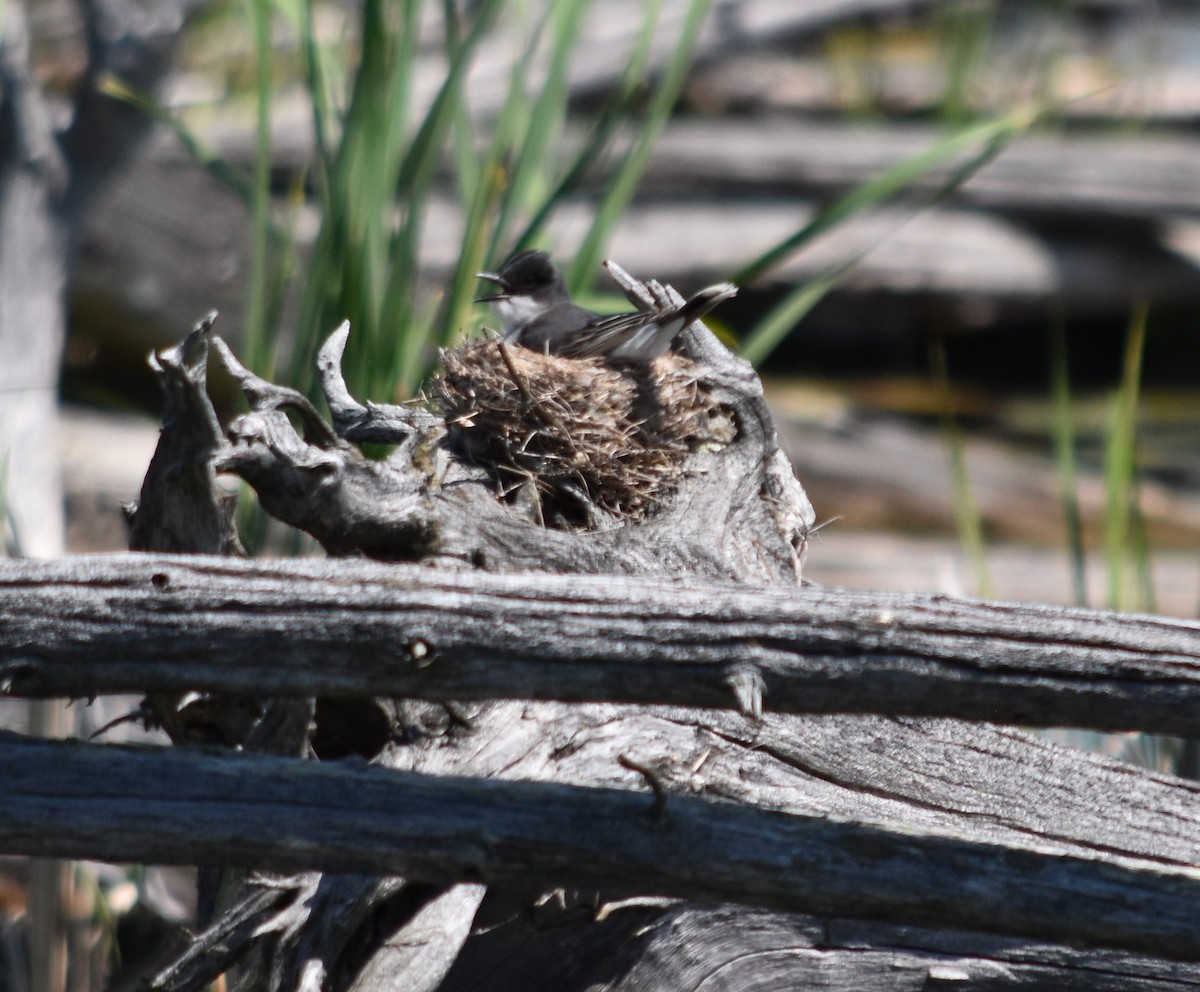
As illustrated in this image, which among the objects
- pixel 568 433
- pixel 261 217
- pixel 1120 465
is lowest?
pixel 568 433

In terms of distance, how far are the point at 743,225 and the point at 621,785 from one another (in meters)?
6.65

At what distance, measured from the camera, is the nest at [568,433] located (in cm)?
282

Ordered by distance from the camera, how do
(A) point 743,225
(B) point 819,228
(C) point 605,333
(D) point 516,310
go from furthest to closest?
(A) point 743,225 → (D) point 516,310 → (C) point 605,333 → (B) point 819,228

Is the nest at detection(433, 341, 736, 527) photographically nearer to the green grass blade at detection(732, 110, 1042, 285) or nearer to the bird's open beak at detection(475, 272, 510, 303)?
the green grass blade at detection(732, 110, 1042, 285)

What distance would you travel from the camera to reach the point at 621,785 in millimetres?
2357

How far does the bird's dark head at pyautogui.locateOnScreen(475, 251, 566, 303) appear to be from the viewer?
3.89 m

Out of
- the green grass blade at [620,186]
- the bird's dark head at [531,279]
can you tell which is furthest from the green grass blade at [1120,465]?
the bird's dark head at [531,279]

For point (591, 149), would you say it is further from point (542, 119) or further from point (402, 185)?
point (402, 185)

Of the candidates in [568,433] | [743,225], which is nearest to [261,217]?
[568,433]

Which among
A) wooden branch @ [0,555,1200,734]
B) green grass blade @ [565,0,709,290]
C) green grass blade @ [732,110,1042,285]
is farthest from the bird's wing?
wooden branch @ [0,555,1200,734]

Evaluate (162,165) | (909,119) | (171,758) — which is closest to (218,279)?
(162,165)

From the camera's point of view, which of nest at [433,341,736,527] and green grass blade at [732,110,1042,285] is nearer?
nest at [433,341,736,527]

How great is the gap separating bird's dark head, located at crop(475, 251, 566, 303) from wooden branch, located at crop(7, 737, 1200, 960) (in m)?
2.11

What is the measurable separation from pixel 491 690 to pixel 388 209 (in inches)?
68.2
